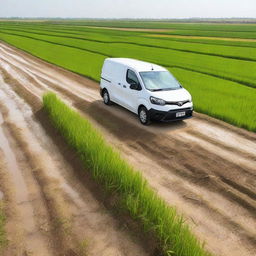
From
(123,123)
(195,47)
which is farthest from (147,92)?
(195,47)

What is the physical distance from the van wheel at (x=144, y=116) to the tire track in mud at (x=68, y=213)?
3.50m

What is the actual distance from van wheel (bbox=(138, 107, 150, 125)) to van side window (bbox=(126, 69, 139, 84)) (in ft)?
3.75

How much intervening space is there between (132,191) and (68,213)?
135 centimetres

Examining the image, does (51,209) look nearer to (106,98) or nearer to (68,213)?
(68,213)

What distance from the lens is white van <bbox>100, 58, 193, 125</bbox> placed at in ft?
34.1

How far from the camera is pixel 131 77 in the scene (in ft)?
38.3

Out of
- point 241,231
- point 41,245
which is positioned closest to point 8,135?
point 41,245

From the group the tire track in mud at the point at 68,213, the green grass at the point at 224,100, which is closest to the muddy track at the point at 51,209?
the tire track in mud at the point at 68,213

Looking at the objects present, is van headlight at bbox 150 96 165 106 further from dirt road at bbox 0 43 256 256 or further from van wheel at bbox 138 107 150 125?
dirt road at bbox 0 43 256 256

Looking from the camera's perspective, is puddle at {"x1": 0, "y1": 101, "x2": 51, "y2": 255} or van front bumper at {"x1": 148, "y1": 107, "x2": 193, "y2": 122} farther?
van front bumper at {"x1": 148, "y1": 107, "x2": 193, "y2": 122}

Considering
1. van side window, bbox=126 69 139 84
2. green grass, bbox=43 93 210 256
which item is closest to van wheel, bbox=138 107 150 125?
van side window, bbox=126 69 139 84

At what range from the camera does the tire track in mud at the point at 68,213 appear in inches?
195

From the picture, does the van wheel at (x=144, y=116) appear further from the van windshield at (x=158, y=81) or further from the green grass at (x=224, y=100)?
the green grass at (x=224, y=100)

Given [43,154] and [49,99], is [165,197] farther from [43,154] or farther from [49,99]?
[49,99]
